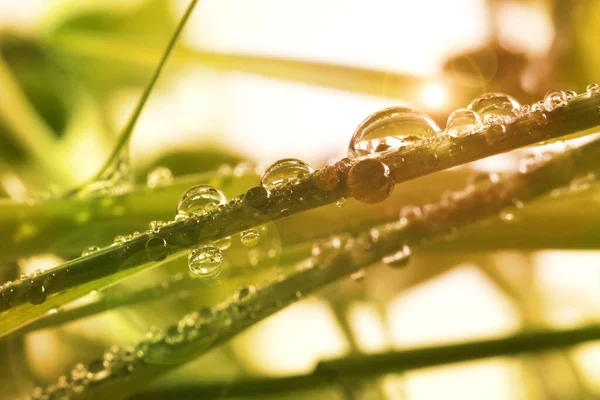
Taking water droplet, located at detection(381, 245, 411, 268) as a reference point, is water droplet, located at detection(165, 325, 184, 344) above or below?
below

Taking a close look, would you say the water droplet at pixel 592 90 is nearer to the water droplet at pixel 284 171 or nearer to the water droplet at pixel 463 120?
the water droplet at pixel 463 120

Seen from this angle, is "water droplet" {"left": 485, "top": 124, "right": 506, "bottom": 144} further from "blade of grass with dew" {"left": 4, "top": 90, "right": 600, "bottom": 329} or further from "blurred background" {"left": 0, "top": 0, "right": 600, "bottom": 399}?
"blurred background" {"left": 0, "top": 0, "right": 600, "bottom": 399}

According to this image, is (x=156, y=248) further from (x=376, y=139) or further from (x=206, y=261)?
(x=376, y=139)

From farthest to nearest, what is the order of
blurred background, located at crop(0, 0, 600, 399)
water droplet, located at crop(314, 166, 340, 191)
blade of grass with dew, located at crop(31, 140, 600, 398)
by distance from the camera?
blurred background, located at crop(0, 0, 600, 399) → blade of grass with dew, located at crop(31, 140, 600, 398) → water droplet, located at crop(314, 166, 340, 191)

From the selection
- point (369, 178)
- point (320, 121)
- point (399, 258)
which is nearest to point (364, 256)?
point (399, 258)

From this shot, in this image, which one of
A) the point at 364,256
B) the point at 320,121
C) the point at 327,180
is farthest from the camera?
the point at 320,121

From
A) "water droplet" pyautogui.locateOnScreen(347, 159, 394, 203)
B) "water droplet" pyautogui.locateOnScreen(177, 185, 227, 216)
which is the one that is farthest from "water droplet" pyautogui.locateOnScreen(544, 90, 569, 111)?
"water droplet" pyautogui.locateOnScreen(177, 185, 227, 216)
